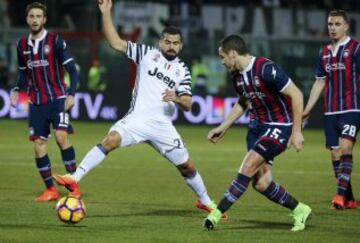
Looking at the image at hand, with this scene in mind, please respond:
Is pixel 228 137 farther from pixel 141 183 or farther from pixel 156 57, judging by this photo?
pixel 156 57

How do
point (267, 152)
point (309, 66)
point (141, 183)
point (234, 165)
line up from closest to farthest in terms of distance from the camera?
point (267, 152), point (141, 183), point (234, 165), point (309, 66)

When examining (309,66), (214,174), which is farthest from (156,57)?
(309,66)

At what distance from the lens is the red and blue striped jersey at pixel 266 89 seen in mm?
9914

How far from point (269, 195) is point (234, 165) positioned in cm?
742

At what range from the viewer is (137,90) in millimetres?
11266

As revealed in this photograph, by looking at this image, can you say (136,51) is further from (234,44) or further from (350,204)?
A: (350,204)

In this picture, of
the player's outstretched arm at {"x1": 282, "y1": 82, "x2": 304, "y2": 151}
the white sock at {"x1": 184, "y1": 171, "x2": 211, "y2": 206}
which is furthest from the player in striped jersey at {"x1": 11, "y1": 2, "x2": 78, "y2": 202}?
the player's outstretched arm at {"x1": 282, "y1": 82, "x2": 304, "y2": 151}

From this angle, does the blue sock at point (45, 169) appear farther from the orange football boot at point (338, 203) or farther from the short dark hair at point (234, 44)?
the short dark hair at point (234, 44)

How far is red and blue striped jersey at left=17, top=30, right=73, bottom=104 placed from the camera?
12.7m

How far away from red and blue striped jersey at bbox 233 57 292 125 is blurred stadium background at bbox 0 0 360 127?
54.1ft

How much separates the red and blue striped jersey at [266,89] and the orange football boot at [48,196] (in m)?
3.38

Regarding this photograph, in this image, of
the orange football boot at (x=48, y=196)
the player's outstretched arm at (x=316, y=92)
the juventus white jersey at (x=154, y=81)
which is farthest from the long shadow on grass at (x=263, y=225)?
the orange football boot at (x=48, y=196)

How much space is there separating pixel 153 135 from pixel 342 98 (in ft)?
8.17

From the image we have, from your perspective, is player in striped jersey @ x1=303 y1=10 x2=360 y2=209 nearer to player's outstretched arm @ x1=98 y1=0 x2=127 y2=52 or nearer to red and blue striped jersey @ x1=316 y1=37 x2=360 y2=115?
red and blue striped jersey @ x1=316 y1=37 x2=360 y2=115
